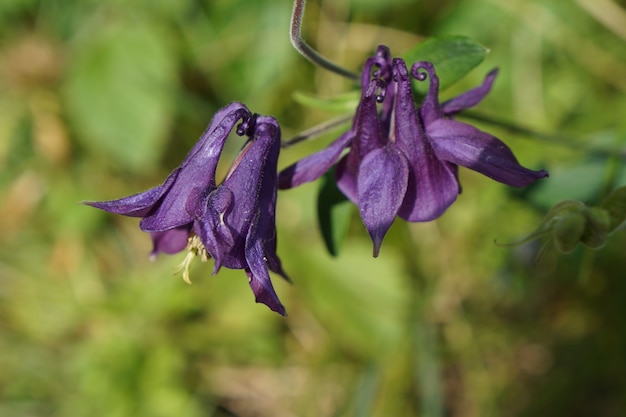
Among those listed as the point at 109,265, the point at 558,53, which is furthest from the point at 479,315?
the point at 109,265

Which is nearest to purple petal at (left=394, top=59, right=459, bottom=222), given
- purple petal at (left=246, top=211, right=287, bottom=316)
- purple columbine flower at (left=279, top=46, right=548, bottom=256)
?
purple columbine flower at (left=279, top=46, right=548, bottom=256)

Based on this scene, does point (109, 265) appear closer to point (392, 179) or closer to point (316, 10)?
point (316, 10)

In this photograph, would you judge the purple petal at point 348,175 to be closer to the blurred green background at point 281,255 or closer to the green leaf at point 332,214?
the green leaf at point 332,214

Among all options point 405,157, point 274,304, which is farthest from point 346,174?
point 274,304

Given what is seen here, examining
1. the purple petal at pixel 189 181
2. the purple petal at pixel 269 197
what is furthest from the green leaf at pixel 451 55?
the purple petal at pixel 189 181

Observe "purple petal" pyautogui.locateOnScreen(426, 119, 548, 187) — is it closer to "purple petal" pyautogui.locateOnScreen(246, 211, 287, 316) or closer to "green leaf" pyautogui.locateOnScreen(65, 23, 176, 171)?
"purple petal" pyautogui.locateOnScreen(246, 211, 287, 316)

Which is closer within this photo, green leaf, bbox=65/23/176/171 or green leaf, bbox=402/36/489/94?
green leaf, bbox=402/36/489/94
